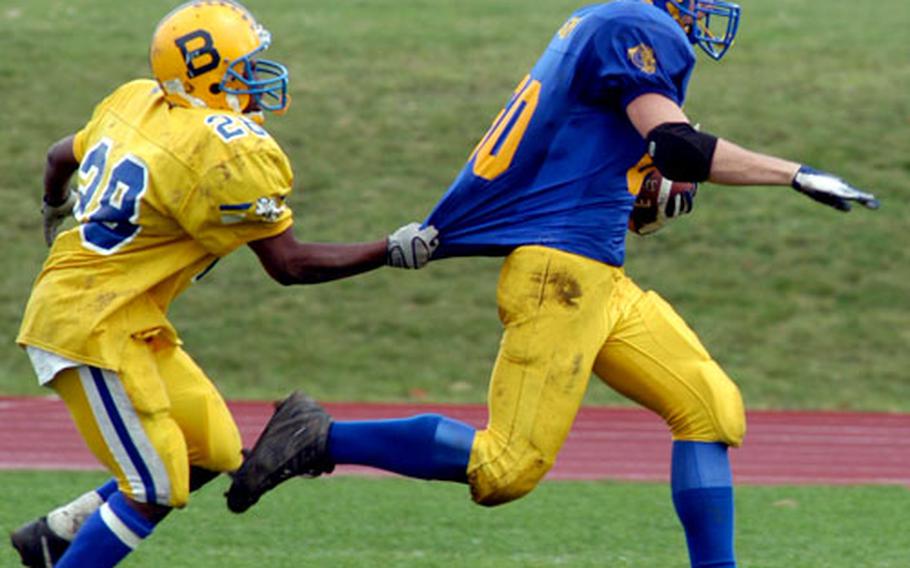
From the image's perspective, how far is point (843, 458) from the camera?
28.3 ft

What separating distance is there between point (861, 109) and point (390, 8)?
5.22 metres

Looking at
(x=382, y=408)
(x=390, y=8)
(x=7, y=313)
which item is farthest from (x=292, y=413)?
(x=390, y=8)

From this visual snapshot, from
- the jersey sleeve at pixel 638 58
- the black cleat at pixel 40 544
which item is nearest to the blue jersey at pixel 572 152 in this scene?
the jersey sleeve at pixel 638 58

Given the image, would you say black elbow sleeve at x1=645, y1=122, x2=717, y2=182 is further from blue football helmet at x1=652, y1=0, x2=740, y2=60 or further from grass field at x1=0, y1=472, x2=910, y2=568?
grass field at x1=0, y1=472, x2=910, y2=568

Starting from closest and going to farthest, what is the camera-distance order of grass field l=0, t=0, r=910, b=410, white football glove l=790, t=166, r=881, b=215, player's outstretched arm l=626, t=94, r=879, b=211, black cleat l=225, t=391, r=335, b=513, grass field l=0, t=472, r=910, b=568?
1. white football glove l=790, t=166, r=881, b=215
2. player's outstretched arm l=626, t=94, r=879, b=211
3. black cleat l=225, t=391, r=335, b=513
4. grass field l=0, t=472, r=910, b=568
5. grass field l=0, t=0, r=910, b=410

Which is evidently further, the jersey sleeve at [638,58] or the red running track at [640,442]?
the red running track at [640,442]

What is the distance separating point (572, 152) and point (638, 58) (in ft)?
1.08

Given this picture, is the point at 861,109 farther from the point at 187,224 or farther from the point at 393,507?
the point at 187,224

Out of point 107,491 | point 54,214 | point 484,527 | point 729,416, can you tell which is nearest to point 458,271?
point 484,527

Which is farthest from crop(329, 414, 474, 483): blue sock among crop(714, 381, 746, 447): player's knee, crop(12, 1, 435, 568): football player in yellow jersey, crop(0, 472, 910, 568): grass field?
crop(0, 472, 910, 568): grass field

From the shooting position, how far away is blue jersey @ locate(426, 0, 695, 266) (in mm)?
4645

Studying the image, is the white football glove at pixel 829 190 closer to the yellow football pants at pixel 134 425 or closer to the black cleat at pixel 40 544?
the yellow football pants at pixel 134 425

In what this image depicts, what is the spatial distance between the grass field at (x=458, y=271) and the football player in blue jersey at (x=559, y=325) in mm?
1033

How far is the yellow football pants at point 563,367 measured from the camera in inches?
188
